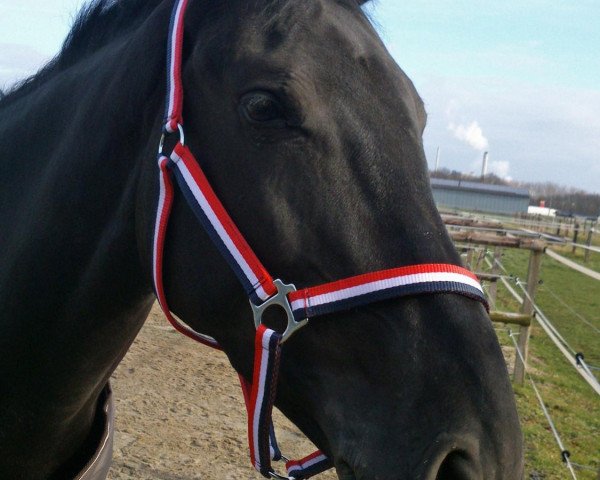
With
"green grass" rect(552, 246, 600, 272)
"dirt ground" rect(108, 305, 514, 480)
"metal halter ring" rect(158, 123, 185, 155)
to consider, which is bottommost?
"dirt ground" rect(108, 305, 514, 480)

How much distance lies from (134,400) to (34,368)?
391 centimetres

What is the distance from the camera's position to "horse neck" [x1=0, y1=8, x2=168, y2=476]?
6.20ft

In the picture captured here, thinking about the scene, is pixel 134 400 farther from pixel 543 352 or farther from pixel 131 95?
pixel 543 352

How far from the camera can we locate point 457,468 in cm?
127

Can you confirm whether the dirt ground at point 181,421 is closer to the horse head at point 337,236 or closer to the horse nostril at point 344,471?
the horse head at point 337,236

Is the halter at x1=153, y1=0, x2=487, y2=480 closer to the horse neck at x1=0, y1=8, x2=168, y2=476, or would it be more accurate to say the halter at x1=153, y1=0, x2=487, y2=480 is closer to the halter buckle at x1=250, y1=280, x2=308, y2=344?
the halter buckle at x1=250, y1=280, x2=308, y2=344

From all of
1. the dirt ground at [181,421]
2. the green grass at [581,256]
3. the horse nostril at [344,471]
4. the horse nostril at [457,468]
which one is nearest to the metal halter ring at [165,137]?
the horse nostril at [344,471]

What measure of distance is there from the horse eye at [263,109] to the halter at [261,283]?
0.20 m

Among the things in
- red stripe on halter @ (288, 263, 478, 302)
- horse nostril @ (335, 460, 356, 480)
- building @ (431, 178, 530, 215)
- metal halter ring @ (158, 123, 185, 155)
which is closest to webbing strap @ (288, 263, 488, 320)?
red stripe on halter @ (288, 263, 478, 302)

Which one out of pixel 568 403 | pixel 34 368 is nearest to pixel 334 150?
pixel 34 368

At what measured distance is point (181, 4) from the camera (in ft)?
5.89

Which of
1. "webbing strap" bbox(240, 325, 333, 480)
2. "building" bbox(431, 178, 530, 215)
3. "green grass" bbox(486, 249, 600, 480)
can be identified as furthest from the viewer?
"building" bbox(431, 178, 530, 215)

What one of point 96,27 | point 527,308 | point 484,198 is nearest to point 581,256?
point 527,308

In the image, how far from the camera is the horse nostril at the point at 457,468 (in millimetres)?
1256
